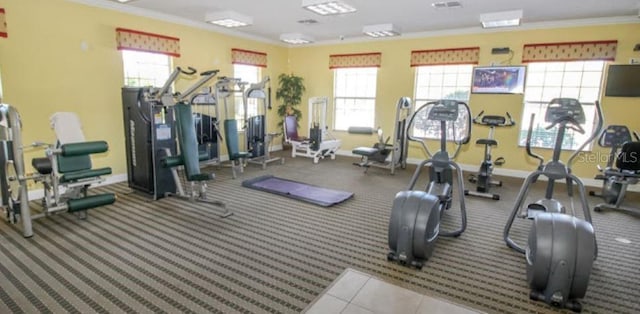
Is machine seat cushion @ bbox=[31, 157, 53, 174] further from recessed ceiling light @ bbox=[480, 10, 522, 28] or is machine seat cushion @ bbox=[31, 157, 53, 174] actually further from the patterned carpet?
recessed ceiling light @ bbox=[480, 10, 522, 28]

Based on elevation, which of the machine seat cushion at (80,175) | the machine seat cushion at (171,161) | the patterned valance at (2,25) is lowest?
the machine seat cushion at (80,175)

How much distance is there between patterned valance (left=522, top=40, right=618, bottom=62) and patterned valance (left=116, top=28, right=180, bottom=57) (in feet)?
20.0

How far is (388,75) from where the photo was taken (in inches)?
289

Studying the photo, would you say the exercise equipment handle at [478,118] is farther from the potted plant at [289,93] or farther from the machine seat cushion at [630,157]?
the potted plant at [289,93]

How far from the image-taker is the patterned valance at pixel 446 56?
250 inches

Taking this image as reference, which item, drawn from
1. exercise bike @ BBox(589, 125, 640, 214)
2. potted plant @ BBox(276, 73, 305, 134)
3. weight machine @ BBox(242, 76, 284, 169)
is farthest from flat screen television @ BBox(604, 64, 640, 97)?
potted plant @ BBox(276, 73, 305, 134)

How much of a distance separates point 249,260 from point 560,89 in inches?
238

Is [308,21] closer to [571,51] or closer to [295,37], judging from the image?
[295,37]

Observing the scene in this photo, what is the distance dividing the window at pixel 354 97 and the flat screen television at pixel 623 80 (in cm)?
407

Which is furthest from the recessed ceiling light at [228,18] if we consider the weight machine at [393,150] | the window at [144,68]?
the weight machine at [393,150]

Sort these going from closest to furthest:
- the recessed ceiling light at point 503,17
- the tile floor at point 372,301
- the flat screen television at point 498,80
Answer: the tile floor at point 372,301 < the recessed ceiling light at point 503,17 < the flat screen television at point 498,80

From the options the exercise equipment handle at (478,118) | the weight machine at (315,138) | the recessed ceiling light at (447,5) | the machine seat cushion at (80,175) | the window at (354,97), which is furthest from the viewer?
the window at (354,97)

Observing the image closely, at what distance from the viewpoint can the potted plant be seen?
8273 millimetres

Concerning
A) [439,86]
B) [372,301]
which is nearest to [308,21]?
[439,86]
